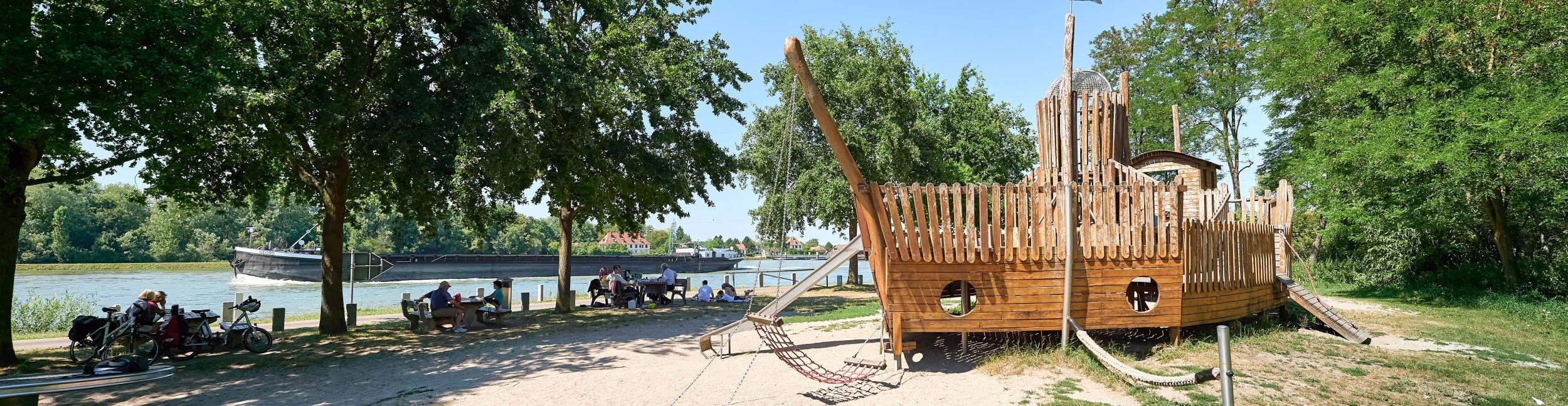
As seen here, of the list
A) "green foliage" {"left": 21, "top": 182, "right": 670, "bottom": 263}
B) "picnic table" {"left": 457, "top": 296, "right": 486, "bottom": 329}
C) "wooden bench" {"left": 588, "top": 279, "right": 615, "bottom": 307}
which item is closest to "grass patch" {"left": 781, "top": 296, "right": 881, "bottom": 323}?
"wooden bench" {"left": 588, "top": 279, "right": 615, "bottom": 307}

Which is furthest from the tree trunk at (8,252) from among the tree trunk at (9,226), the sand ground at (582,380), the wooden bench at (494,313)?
the wooden bench at (494,313)

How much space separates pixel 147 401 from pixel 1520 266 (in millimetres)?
26962

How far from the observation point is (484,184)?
45.9ft

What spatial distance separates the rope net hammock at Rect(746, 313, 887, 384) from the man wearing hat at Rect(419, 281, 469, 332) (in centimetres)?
680

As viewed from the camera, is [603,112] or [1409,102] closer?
[603,112]

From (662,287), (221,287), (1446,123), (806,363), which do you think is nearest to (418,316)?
(662,287)

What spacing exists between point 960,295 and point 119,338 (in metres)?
11.9

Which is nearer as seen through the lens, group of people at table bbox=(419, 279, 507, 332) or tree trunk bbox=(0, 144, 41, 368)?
tree trunk bbox=(0, 144, 41, 368)

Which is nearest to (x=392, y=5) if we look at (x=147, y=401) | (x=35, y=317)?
(x=147, y=401)

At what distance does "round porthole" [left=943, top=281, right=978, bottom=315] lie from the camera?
10.6 metres

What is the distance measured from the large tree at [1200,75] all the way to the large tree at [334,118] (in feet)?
87.6

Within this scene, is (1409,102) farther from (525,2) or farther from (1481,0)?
(525,2)

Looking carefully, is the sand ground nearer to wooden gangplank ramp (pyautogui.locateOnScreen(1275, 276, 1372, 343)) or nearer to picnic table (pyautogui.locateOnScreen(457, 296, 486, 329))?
picnic table (pyautogui.locateOnScreen(457, 296, 486, 329))

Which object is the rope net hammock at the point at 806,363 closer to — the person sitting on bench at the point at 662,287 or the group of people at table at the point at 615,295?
the group of people at table at the point at 615,295
